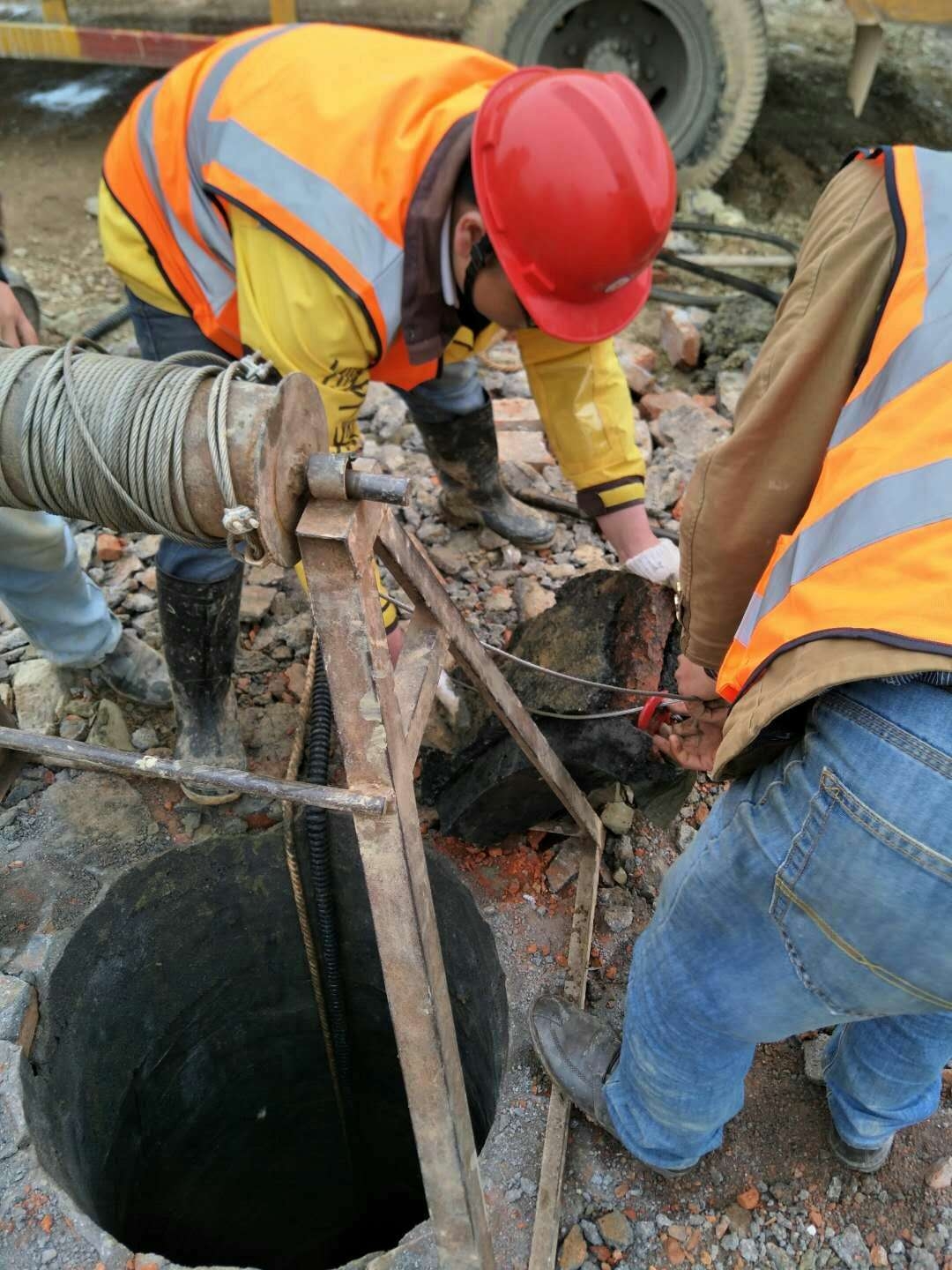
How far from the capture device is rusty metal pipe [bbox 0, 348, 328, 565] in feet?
4.21

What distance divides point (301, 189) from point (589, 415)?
1040mm

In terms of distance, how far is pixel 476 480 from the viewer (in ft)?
10.9

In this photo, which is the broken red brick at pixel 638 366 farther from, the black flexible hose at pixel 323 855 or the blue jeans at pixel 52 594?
the blue jeans at pixel 52 594

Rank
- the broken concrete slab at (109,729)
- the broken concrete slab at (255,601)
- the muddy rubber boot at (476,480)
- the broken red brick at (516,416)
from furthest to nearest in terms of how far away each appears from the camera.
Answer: the broken red brick at (516,416) → the muddy rubber boot at (476,480) → the broken concrete slab at (255,601) → the broken concrete slab at (109,729)

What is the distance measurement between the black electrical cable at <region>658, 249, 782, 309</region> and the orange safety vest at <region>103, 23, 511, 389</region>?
2.69m

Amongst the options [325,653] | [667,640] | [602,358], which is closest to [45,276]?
[602,358]

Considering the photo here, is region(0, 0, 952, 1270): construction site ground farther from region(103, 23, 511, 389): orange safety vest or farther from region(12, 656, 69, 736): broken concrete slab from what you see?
region(103, 23, 511, 389): orange safety vest

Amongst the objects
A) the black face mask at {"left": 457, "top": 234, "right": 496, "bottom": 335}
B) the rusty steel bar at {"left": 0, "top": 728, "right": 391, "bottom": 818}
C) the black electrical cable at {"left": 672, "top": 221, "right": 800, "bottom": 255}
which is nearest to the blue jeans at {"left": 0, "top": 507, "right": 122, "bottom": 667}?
the rusty steel bar at {"left": 0, "top": 728, "right": 391, "bottom": 818}

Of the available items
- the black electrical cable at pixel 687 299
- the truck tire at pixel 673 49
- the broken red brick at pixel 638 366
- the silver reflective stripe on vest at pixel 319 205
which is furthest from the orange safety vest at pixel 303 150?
the truck tire at pixel 673 49

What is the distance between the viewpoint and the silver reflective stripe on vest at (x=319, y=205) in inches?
74.4

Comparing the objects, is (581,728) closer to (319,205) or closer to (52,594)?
(319,205)

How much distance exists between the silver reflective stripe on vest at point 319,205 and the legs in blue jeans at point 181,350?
510 millimetres

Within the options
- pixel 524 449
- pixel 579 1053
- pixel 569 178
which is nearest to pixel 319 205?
pixel 569 178

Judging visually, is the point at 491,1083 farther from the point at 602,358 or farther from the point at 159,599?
the point at 602,358
